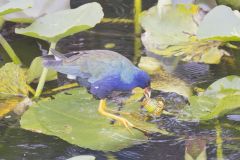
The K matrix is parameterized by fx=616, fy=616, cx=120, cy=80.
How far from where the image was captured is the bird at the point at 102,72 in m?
1.82

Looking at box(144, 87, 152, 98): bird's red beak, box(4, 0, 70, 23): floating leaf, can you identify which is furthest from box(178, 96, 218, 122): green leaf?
box(4, 0, 70, 23): floating leaf

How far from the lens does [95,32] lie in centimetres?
254

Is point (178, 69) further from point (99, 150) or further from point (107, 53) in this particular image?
point (99, 150)

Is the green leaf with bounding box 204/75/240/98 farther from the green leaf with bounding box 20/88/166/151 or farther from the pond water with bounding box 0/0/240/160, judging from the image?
the green leaf with bounding box 20/88/166/151

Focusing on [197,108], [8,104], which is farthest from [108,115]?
[8,104]

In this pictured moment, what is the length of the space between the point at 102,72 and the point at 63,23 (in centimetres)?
20

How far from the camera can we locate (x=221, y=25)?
71.9 inches

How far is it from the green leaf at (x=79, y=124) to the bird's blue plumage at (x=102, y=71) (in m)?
0.07

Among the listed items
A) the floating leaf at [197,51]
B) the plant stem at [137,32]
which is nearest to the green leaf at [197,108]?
the floating leaf at [197,51]

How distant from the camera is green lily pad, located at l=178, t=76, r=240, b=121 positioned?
5.82ft

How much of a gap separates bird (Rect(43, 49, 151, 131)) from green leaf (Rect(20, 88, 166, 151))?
1.8 inches

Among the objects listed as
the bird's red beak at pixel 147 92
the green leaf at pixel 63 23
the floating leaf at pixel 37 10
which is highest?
the green leaf at pixel 63 23

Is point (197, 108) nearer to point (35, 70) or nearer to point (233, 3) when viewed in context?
point (35, 70)

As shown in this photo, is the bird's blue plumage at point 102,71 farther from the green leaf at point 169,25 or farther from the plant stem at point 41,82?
the green leaf at point 169,25
